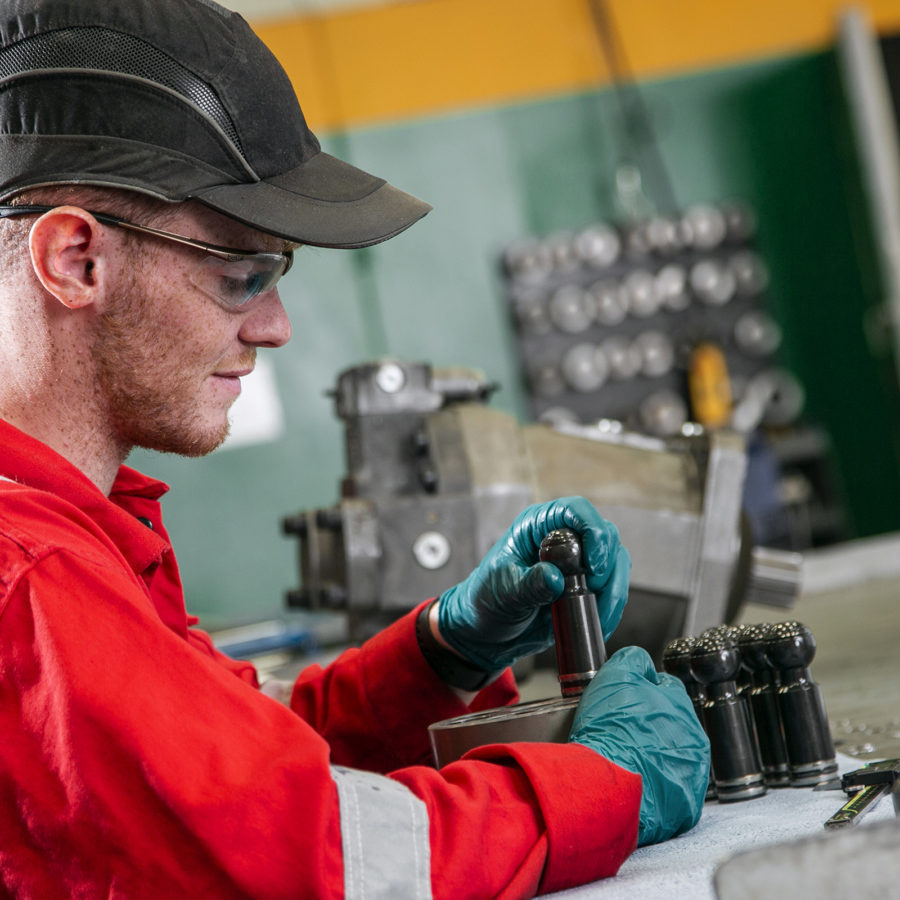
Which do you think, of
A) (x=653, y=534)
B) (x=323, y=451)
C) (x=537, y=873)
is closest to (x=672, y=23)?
(x=323, y=451)

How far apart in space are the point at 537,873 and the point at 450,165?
6020 millimetres

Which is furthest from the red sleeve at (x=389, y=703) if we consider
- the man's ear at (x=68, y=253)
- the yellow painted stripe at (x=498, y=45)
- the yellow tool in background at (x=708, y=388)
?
the yellow painted stripe at (x=498, y=45)

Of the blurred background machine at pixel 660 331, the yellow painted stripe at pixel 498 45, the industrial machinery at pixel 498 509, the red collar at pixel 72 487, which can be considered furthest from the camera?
the yellow painted stripe at pixel 498 45

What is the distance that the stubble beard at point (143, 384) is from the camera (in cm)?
108

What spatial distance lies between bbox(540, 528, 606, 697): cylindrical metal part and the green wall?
203 inches

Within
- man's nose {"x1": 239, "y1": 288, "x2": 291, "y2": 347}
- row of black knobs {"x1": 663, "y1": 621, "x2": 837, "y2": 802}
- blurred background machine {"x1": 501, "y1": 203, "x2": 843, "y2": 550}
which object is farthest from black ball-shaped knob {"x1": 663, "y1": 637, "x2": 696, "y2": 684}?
blurred background machine {"x1": 501, "y1": 203, "x2": 843, "y2": 550}

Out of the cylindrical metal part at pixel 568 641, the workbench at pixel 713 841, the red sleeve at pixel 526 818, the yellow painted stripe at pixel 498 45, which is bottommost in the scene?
the workbench at pixel 713 841

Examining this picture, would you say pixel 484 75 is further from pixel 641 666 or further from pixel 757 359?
pixel 641 666

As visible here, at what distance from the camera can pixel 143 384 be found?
1.11 meters

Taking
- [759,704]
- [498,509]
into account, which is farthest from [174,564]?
[498,509]

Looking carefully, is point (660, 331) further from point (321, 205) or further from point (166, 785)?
point (166, 785)

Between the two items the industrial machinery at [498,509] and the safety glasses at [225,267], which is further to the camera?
the industrial machinery at [498,509]

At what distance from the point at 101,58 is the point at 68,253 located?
7.2 inches

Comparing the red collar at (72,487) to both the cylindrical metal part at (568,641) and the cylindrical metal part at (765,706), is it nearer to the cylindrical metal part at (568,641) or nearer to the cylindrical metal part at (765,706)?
the cylindrical metal part at (568,641)
